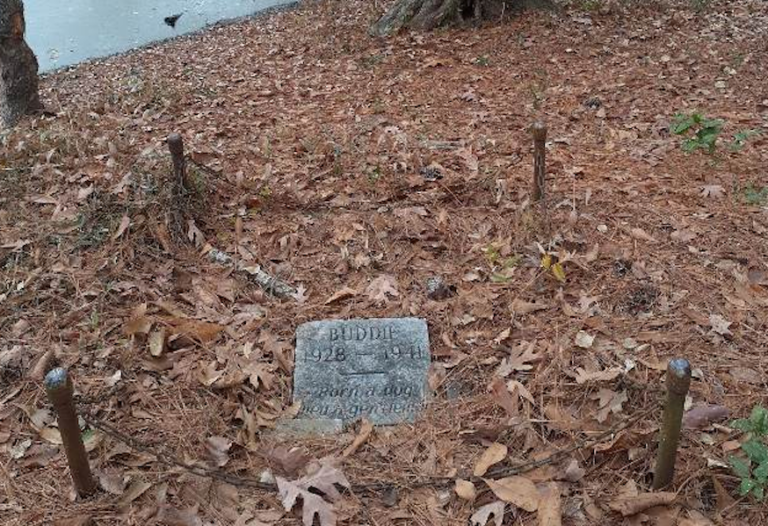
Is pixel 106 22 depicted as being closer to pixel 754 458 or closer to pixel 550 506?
pixel 550 506

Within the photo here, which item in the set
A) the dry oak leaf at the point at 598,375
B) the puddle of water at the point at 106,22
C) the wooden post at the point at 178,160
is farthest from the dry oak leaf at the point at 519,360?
the puddle of water at the point at 106,22

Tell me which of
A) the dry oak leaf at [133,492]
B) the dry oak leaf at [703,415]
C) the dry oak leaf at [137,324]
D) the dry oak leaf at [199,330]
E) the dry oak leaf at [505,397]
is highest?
the dry oak leaf at [137,324]

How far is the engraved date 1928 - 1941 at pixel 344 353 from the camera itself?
3.11m

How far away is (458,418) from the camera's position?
9.29 feet

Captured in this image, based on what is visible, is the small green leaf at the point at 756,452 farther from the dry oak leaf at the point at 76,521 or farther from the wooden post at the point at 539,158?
the dry oak leaf at the point at 76,521

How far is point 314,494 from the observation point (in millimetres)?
2521

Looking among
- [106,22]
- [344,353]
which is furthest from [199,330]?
[106,22]

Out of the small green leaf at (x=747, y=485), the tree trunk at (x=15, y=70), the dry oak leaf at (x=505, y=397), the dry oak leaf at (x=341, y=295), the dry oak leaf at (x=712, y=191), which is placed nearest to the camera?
the small green leaf at (x=747, y=485)

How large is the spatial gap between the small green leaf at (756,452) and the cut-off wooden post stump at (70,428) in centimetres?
228

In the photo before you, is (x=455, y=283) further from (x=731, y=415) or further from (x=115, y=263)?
(x=115, y=263)

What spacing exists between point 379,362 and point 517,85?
3.82 metres

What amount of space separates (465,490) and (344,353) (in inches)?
34.8

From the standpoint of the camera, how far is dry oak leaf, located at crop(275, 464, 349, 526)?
2449 millimetres

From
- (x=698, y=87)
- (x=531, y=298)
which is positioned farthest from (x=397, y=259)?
(x=698, y=87)
